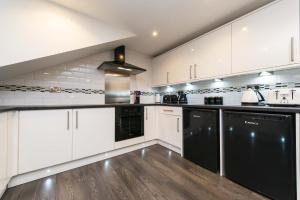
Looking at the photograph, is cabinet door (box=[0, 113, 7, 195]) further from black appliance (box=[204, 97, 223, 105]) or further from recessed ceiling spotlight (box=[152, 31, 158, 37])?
black appliance (box=[204, 97, 223, 105])

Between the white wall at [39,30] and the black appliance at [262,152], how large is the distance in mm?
2201

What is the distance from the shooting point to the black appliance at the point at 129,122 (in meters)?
2.45

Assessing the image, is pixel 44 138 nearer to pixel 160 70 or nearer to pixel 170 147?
pixel 170 147

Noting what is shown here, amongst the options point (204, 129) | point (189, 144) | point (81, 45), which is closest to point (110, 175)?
point (189, 144)

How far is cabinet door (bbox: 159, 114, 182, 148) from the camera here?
2.45 m

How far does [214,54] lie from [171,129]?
1.48 metres

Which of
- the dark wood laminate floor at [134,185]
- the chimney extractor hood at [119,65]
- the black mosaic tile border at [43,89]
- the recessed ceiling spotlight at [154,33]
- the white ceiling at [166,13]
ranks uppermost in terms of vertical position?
the recessed ceiling spotlight at [154,33]

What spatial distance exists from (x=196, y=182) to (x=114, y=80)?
2403 mm

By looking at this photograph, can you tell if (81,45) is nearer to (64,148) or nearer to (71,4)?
(71,4)

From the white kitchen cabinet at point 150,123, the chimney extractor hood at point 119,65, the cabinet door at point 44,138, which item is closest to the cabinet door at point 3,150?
the cabinet door at point 44,138

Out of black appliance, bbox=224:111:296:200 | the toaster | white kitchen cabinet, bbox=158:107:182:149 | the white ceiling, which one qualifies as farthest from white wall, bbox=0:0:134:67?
the toaster

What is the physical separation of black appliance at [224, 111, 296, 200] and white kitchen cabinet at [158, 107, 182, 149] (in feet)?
2.82

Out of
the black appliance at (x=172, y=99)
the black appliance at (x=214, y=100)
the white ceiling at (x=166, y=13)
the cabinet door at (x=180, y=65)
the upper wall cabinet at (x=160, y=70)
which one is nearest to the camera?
the white ceiling at (x=166, y=13)

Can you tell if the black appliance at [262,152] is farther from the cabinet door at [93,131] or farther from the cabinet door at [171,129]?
the cabinet door at [93,131]
